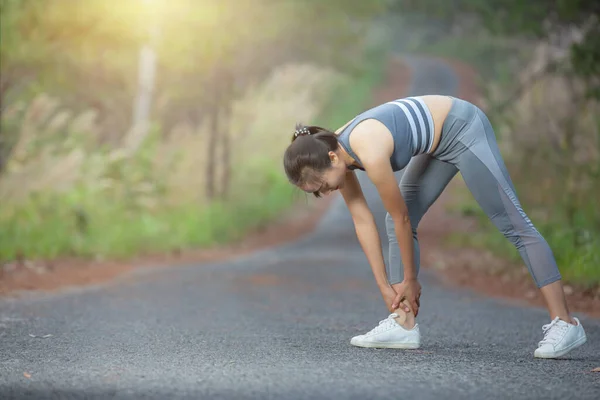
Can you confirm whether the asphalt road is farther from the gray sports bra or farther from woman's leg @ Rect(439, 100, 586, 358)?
the gray sports bra

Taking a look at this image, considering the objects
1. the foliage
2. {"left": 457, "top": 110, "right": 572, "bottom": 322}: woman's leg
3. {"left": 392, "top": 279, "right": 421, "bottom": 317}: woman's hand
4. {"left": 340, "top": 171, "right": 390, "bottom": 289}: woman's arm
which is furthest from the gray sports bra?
the foliage

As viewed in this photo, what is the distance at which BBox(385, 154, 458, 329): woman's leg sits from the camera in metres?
5.55

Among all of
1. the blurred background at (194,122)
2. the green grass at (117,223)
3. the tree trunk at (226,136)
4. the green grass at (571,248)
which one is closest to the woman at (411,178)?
the blurred background at (194,122)

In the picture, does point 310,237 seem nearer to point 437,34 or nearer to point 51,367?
point 51,367

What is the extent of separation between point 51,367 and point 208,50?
44.3ft

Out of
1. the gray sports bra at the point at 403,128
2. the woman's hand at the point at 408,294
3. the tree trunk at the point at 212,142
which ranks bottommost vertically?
the woman's hand at the point at 408,294

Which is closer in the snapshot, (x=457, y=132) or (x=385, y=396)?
(x=385, y=396)

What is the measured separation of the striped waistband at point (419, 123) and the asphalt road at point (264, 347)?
1134 mm

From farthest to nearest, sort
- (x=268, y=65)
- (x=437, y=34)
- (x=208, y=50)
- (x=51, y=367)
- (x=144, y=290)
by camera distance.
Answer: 1. (x=437, y=34)
2. (x=268, y=65)
3. (x=208, y=50)
4. (x=144, y=290)
5. (x=51, y=367)

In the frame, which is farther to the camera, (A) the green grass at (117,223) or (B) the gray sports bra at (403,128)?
(A) the green grass at (117,223)

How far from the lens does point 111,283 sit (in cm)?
1038

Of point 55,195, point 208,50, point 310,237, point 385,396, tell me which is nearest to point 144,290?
point 55,195

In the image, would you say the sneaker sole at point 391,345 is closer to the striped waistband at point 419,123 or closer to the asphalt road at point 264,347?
the asphalt road at point 264,347

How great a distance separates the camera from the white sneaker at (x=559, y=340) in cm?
513
